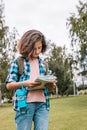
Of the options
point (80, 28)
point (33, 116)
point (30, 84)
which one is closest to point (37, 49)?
point (30, 84)

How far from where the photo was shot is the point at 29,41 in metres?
5.42

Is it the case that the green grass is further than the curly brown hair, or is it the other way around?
the green grass

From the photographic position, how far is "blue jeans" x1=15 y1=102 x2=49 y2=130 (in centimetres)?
535

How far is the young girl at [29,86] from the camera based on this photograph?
536 cm

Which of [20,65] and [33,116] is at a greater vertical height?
[20,65]

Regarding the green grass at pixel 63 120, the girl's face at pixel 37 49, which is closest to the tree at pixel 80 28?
the green grass at pixel 63 120

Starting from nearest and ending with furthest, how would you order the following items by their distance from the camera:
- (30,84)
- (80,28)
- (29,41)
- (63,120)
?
1. (30,84)
2. (29,41)
3. (63,120)
4. (80,28)

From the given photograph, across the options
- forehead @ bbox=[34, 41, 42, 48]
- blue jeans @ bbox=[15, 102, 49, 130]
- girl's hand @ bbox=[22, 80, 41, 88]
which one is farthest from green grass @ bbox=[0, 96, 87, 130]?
girl's hand @ bbox=[22, 80, 41, 88]

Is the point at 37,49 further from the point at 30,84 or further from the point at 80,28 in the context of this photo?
the point at 80,28

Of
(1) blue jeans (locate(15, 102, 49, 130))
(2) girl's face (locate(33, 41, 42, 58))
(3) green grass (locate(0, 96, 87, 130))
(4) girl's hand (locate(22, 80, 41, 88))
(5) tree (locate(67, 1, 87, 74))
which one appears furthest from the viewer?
(5) tree (locate(67, 1, 87, 74))

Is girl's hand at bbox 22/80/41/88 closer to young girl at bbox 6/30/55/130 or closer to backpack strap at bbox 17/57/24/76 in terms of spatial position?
young girl at bbox 6/30/55/130

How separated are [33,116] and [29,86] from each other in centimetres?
41

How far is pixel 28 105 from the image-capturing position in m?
5.39

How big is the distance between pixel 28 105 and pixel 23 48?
2.21 feet
